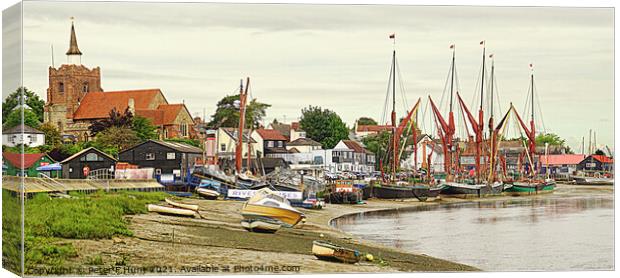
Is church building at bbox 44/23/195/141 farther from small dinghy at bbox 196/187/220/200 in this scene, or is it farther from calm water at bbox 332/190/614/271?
calm water at bbox 332/190/614/271

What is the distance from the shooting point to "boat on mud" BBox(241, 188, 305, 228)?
67.6ft

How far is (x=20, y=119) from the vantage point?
18906 millimetres

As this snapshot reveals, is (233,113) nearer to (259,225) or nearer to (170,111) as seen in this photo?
(170,111)

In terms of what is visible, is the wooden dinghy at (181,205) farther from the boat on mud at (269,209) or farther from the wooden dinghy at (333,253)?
the wooden dinghy at (333,253)

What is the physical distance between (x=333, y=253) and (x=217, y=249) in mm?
1916

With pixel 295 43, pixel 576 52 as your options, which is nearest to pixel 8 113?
pixel 295 43

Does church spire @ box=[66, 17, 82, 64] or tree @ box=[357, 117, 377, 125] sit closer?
church spire @ box=[66, 17, 82, 64]

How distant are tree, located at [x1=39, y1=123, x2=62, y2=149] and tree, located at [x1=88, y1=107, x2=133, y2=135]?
21.5 inches

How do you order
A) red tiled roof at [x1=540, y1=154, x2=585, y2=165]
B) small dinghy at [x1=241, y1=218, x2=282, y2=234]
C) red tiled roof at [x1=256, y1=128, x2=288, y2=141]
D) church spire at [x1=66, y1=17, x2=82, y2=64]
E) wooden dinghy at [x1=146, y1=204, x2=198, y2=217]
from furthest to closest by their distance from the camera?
red tiled roof at [x1=540, y1=154, x2=585, y2=165], red tiled roof at [x1=256, y1=128, x2=288, y2=141], small dinghy at [x1=241, y1=218, x2=282, y2=234], wooden dinghy at [x1=146, y1=204, x2=198, y2=217], church spire at [x1=66, y1=17, x2=82, y2=64]

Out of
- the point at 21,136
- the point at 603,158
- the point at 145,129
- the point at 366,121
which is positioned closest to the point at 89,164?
the point at 145,129

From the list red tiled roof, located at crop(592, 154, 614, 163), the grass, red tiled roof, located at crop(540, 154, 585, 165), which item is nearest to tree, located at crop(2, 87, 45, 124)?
the grass

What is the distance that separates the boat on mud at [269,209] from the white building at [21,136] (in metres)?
3.74

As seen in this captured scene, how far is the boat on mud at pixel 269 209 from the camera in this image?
67.6ft

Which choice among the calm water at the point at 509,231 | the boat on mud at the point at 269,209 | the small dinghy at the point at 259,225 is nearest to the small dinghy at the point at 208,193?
the boat on mud at the point at 269,209
